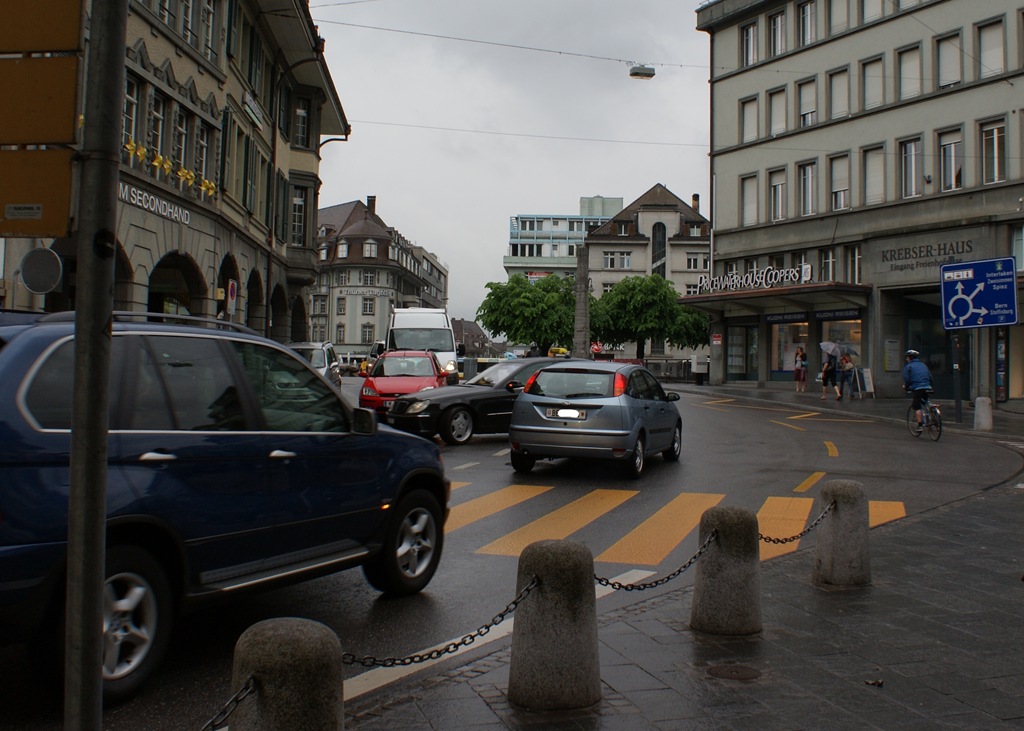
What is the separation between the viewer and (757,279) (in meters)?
40.7

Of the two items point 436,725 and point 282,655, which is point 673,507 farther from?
point 282,655

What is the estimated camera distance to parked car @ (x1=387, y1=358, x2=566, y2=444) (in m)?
16.3

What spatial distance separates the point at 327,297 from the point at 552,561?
103298mm

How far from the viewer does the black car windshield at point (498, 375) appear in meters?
17.8

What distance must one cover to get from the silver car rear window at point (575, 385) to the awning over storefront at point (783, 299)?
25.7 m

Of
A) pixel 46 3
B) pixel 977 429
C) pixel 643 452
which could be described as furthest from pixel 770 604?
pixel 977 429

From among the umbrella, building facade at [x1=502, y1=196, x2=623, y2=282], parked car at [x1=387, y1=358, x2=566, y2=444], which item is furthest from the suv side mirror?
building facade at [x1=502, y1=196, x2=623, y2=282]

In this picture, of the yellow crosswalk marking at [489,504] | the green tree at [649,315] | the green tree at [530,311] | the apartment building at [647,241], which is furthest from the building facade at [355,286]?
the yellow crosswalk marking at [489,504]

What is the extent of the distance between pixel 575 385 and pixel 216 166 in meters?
16.2

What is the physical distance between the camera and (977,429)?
Result: 2202 centimetres

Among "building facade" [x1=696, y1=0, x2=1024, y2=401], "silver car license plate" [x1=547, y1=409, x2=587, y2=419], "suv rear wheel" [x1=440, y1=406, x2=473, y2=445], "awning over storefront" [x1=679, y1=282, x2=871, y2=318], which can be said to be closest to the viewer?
"silver car license plate" [x1=547, y1=409, x2=587, y2=419]

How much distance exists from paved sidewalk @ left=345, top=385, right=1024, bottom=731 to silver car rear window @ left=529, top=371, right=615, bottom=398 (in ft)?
19.5

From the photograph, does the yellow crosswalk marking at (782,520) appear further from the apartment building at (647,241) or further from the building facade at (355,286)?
the building facade at (355,286)

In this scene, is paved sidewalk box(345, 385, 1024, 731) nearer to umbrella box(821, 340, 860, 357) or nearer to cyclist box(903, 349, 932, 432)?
cyclist box(903, 349, 932, 432)
